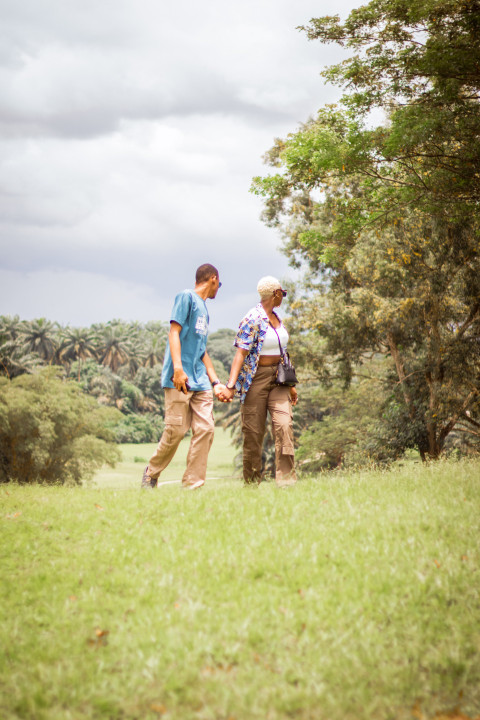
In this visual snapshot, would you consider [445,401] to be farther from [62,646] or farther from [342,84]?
[62,646]

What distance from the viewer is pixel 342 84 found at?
1231 cm

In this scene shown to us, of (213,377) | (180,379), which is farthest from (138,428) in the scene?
(180,379)

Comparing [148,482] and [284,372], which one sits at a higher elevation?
[284,372]

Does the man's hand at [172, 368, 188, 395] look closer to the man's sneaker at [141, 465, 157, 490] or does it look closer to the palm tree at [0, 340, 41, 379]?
the man's sneaker at [141, 465, 157, 490]

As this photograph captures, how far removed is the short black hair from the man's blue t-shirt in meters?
0.29

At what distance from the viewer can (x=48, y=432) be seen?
32938mm

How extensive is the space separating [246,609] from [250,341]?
3641 mm

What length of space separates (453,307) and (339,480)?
12.7 meters

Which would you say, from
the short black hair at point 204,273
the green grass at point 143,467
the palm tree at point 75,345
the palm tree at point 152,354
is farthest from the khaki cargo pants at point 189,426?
the palm tree at point 152,354

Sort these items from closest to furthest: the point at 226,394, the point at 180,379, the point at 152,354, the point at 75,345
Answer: the point at 180,379, the point at 226,394, the point at 75,345, the point at 152,354

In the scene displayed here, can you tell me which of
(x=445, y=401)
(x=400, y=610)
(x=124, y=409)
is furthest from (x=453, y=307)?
(x=124, y=409)

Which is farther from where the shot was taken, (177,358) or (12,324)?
(12,324)

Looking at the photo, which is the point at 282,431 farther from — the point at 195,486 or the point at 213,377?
the point at 195,486

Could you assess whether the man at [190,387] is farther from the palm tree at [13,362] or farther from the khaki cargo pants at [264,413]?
the palm tree at [13,362]
